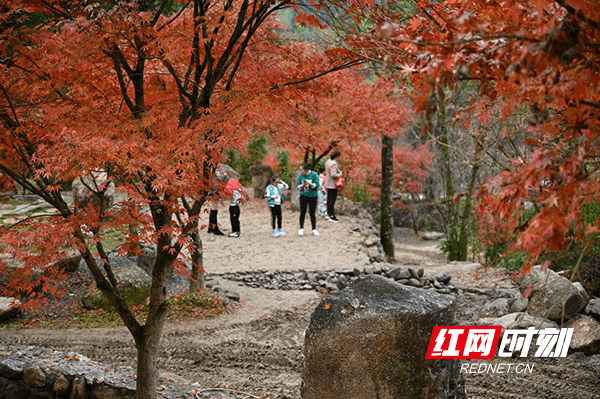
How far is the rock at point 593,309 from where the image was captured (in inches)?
234

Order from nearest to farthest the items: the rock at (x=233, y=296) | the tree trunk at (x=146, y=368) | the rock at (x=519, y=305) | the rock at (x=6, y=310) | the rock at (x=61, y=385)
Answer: the tree trunk at (x=146, y=368) → the rock at (x=61, y=385) → the rock at (x=519, y=305) → the rock at (x=6, y=310) → the rock at (x=233, y=296)

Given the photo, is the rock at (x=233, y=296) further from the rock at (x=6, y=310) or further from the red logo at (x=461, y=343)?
the red logo at (x=461, y=343)

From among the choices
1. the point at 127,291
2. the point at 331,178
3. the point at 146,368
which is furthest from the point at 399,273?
the point at 146,368

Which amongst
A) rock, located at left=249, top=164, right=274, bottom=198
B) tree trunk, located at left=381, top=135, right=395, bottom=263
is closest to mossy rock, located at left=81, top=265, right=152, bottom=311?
tree trunk, located at left=381, top=135, right=395, bottom=263

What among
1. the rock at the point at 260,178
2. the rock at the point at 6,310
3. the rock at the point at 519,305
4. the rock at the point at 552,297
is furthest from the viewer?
the rock at the point at 260,178

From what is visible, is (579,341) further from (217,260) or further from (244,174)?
(244,174)

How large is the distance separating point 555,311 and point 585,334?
1.54 feet

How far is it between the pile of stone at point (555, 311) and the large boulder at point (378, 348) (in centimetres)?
192

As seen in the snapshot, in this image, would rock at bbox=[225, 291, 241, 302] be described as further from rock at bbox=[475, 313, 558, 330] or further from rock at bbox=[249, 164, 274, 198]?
rock at bbox=[249, 164, 274, 198]

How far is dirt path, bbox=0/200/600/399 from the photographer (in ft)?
16.1

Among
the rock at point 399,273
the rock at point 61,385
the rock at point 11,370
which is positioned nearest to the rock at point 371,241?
the rock at point 399,273

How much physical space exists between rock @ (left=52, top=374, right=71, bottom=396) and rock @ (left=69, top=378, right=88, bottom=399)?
0.07 m

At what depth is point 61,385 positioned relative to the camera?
4703 millimetres

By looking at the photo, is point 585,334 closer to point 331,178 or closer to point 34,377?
point 34,377
